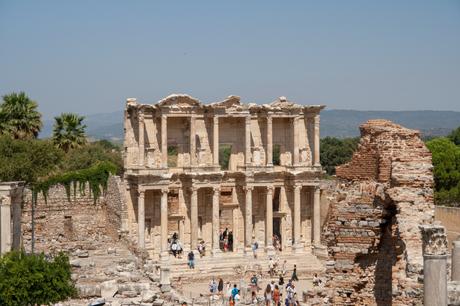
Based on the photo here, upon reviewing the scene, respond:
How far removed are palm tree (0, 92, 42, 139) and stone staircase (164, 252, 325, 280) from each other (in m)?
14.1

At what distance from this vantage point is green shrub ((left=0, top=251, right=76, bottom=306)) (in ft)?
80.6

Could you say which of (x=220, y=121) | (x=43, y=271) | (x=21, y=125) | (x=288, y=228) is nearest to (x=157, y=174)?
(x=220, y=121)

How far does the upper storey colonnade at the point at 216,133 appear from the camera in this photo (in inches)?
1651

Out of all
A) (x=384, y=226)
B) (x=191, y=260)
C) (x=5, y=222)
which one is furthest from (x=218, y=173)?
(x=384, y=226)

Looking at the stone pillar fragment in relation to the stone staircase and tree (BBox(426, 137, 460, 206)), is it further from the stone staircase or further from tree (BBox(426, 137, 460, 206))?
tree (BBox(426, 137, 460, 206))

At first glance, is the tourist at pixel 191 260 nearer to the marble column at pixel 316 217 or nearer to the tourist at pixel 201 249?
the tourist at pixel 201 249

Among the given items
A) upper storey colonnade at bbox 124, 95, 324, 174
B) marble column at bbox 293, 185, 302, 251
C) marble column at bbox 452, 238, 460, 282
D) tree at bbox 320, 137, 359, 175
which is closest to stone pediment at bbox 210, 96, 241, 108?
upper storey colonnade at bbox 124, 95, 324, 174

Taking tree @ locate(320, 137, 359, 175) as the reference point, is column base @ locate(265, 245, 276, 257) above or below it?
below

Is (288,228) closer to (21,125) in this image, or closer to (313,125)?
(313,125)

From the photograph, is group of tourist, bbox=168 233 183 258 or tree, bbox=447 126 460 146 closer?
group of tourist, bbox=168 233 183 258

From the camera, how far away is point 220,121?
146ft

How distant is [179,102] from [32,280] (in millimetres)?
18837

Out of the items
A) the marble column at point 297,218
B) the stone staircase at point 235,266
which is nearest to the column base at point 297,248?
the marble column at point 297,218

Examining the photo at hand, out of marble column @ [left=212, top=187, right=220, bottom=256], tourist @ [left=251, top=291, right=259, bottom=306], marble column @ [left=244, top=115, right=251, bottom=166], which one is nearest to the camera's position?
tourist @ [left=251, top=291, right=259, bottom=306]
